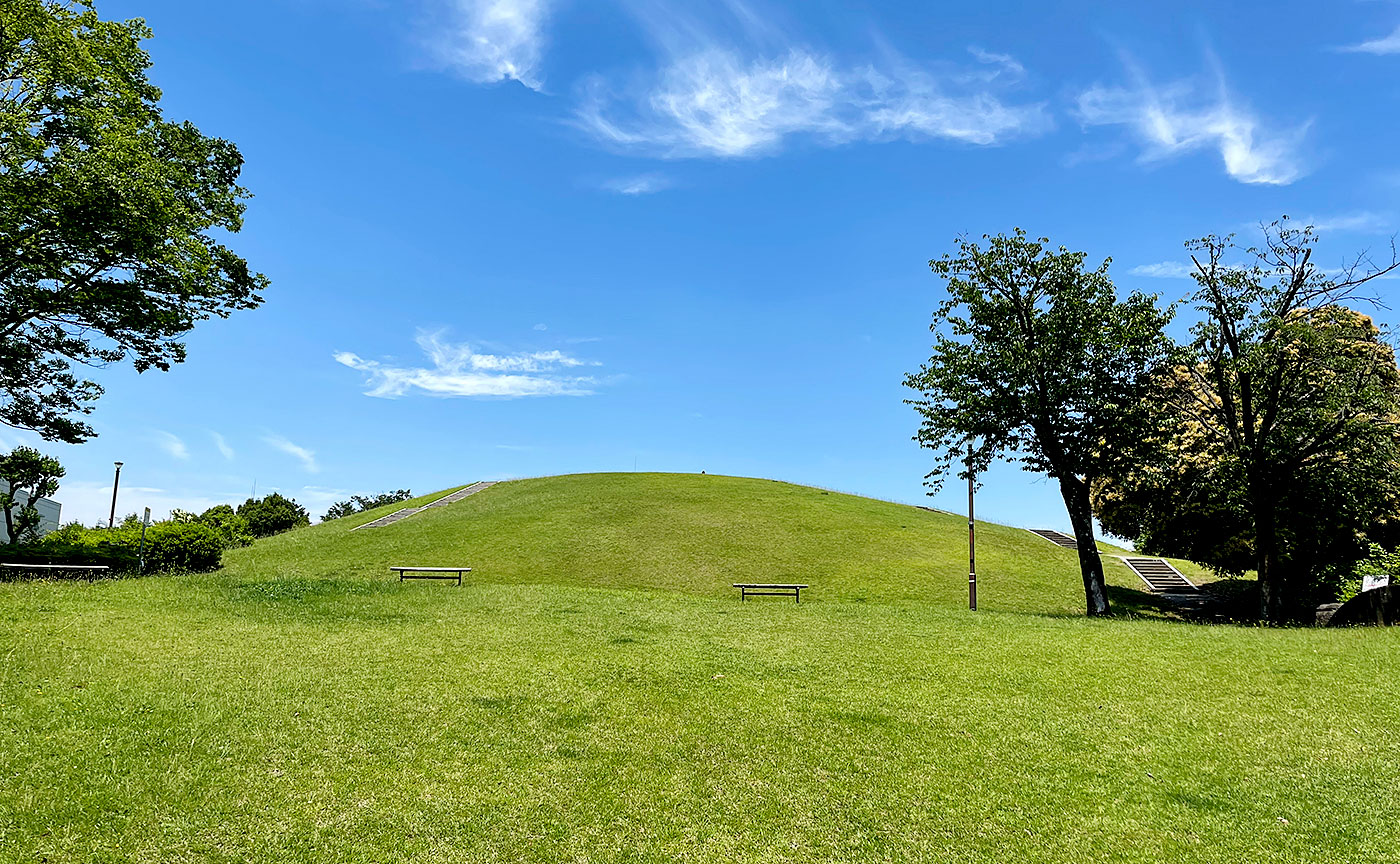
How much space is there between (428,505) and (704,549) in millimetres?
24121

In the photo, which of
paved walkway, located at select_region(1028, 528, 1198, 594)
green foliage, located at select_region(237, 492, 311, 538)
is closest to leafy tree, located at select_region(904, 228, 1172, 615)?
paved walkway, located at select_region(1028, 528, 1198, 594)

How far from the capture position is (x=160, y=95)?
74.1 feet

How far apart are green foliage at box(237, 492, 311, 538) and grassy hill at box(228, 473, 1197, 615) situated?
5.88 metres

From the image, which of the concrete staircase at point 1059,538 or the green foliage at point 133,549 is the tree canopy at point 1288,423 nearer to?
the concrete staircase at point 1059,538

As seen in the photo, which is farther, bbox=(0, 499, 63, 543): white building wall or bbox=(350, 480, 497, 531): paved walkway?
bbox=(0, 499, 63, 543): white building wall

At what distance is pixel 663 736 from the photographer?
9.59 metres

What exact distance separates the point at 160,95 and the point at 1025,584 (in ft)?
129

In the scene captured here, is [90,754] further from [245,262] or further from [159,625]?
[245,262]

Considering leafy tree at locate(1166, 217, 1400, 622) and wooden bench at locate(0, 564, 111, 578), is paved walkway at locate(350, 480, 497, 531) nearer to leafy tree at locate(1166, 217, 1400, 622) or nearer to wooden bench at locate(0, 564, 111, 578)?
wooden bench at locate(0, 564, 111, 578)

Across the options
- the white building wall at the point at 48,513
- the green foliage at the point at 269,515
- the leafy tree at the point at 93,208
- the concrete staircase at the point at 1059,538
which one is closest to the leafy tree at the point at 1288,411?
the concrete staircase at the point at 1059,538

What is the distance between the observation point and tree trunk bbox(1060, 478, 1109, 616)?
24.5m

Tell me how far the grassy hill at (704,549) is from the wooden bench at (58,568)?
7.21m

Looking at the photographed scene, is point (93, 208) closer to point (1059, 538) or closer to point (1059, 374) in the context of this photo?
point (1059, 374)

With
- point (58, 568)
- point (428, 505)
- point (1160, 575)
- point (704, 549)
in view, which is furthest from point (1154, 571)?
point (58, 568)
